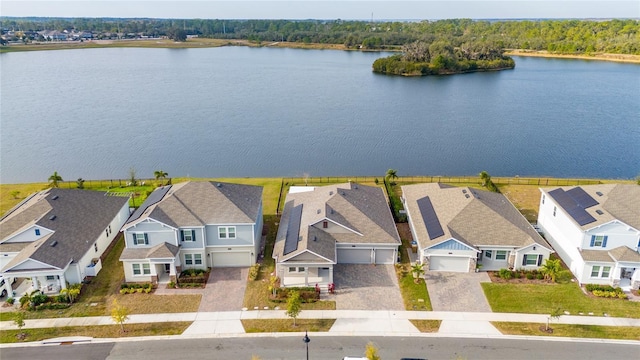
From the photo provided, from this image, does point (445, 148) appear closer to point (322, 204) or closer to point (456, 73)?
point (322, 204)

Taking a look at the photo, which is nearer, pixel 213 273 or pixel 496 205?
pixel 213 273

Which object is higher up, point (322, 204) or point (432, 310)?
point (322, 204)

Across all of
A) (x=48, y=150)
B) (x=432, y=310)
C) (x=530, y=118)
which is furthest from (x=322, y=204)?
(x=530, y=118)

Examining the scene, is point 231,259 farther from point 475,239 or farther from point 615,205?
point 615,205

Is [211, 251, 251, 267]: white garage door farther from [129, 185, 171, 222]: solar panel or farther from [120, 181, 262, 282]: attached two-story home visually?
[129, 185, 171, 222]: solar panel

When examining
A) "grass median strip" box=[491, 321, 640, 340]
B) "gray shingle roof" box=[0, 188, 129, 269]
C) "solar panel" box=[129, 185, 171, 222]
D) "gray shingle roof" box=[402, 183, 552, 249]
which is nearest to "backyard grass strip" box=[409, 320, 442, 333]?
"grass median strip" box=[491, 321, 640, 340]
